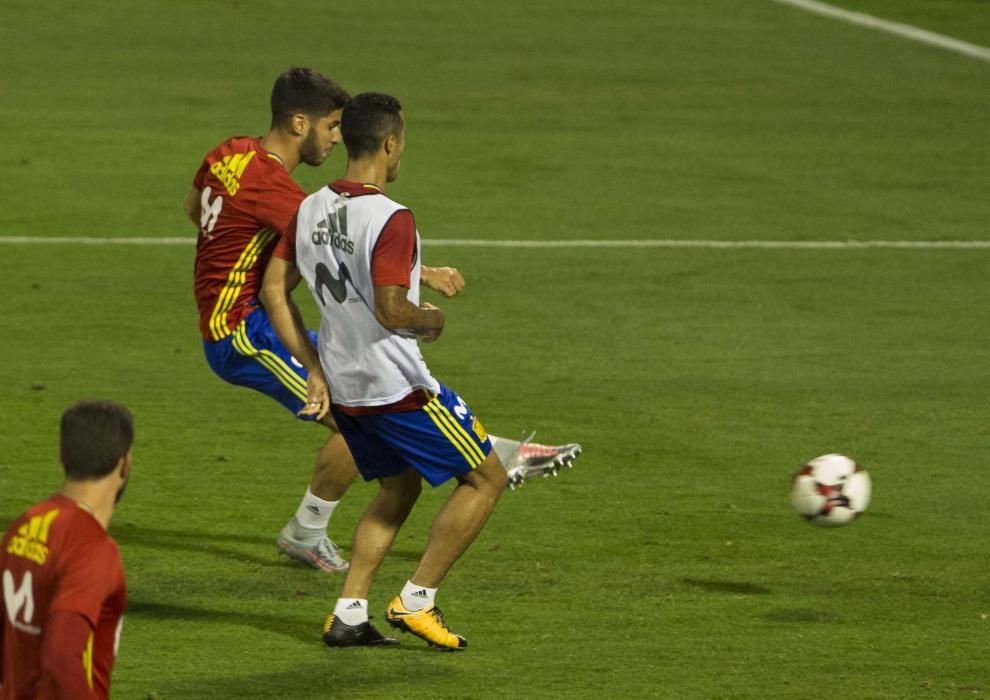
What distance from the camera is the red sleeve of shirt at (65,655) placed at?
4390 millimetres

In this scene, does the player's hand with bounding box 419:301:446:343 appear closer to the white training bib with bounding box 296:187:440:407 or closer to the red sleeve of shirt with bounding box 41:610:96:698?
the white training bib with bounding box 296:187:440:407

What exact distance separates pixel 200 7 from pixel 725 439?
62.5 feet

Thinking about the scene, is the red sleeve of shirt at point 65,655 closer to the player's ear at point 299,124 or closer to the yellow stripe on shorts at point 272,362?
the yellow stripe on shorts at point 272,362

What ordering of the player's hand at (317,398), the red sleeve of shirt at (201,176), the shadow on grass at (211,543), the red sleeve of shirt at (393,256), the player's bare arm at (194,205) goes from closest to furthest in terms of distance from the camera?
the red sleeve of shirt at (393,256) → the player's hand at (317,398) → the red sleeve of shirt at (201,176) → the player's bare arm at (194,205) → the shadow on grass at (211,543)

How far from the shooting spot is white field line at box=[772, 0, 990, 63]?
27364mm

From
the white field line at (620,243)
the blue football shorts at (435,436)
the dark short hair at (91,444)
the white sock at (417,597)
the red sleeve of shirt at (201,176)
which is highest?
the dark short hair at (91,444)

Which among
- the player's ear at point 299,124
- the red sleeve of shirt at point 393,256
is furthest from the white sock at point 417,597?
the player's ear at point 299,124

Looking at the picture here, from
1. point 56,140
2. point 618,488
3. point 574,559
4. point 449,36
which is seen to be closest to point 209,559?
point 574,559

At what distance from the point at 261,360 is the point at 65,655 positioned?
4.31 meters

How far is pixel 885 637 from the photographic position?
8055 millimetres

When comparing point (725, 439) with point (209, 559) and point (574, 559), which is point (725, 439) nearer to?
point (574, 559)

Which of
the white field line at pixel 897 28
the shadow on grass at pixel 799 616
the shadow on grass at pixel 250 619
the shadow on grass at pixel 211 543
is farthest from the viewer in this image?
the white field line at pixel 897 28

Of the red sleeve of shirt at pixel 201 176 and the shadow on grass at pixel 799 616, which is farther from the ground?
the red sleeve of shirt at pixel 201 176

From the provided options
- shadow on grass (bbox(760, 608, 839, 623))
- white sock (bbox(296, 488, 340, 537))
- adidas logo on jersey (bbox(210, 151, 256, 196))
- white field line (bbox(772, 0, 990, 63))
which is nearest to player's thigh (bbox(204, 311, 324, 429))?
white sock (bbox(296, 488, 340, 537))
